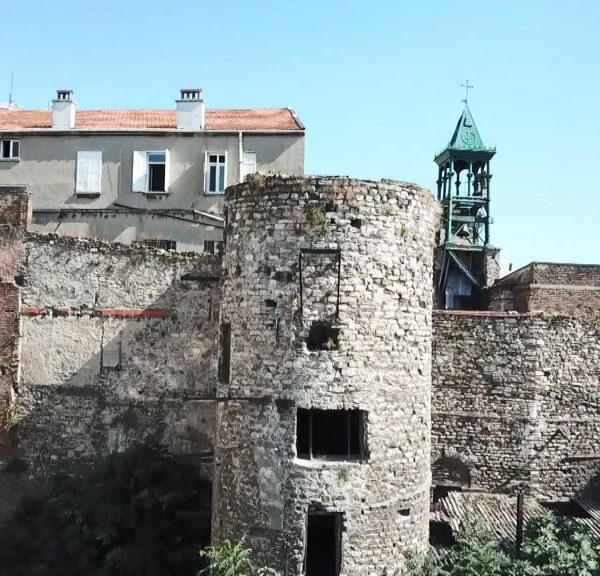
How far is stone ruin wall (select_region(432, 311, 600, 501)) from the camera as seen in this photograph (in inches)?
583

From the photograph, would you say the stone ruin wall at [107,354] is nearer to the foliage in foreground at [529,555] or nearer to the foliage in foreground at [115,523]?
the foliage in foreground at [115,523]

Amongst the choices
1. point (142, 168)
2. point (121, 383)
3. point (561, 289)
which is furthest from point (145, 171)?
point (561, 289)

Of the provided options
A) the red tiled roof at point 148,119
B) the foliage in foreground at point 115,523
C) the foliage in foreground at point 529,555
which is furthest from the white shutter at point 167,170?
the foliage in foreground at point 529,555

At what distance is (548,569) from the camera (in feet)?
37.2

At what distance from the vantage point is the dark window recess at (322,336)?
10.5 meters

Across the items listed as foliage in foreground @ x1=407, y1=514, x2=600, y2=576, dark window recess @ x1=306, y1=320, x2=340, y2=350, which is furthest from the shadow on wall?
foliage in foreground @ x1=407, y1=514, x2=600, y2=576

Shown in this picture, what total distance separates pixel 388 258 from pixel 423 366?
6.67 ft

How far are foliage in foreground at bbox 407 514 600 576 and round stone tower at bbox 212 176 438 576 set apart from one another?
717mm

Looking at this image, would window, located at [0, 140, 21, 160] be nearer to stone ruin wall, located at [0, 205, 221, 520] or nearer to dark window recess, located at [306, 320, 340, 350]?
stone ruin wall, located at [0, 205, 221, 520]

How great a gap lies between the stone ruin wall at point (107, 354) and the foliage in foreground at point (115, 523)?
0.60m

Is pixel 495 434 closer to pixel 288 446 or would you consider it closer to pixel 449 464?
pixel 449 464

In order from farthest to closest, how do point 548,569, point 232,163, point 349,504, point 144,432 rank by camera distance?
point 232,163
point 144,432
point 548,569
point 349,504

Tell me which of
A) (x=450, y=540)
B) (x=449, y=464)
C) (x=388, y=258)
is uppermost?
(x=388, y=258)

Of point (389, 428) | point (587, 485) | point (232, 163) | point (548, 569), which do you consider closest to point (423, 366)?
point (389, 428)
